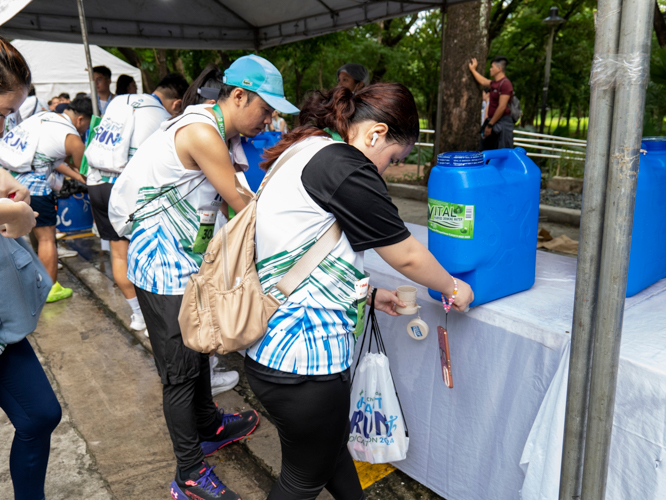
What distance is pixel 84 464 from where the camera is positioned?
241 cm

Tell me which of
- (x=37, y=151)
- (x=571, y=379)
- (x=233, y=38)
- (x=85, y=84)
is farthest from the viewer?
(x=85, y=84)

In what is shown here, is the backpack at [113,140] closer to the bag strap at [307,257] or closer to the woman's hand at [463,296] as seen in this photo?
the bag strap at [307,257]

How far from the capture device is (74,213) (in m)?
6.48

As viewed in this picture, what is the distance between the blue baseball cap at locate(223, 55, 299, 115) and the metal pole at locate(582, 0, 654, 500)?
107 centimetres

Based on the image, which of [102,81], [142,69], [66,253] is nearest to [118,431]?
[66,253]

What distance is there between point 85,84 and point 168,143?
39.0 feet

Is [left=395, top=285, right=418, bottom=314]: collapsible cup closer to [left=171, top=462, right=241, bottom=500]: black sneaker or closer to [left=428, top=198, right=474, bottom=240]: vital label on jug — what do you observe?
[left=428, top=198, right=474, bottom=240]: vital label on jug

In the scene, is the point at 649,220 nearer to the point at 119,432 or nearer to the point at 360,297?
the point at 360,297

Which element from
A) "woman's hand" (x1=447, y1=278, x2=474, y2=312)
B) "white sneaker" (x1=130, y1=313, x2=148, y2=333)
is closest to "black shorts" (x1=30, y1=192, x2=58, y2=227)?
"white sneaker" (x1=130, y1=313, x2=148, y2=333)

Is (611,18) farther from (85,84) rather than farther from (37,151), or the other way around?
(85,84)

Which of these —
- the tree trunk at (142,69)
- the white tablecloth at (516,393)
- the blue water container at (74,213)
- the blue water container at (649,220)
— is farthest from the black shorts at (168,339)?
the tree trunk at (142,69)

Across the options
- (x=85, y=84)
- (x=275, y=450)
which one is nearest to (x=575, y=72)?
(x=85, y=84)

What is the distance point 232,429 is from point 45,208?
255 centimetres

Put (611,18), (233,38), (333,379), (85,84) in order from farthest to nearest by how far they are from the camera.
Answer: (85,84) → (233,38) → (333,379) → (611,18)
